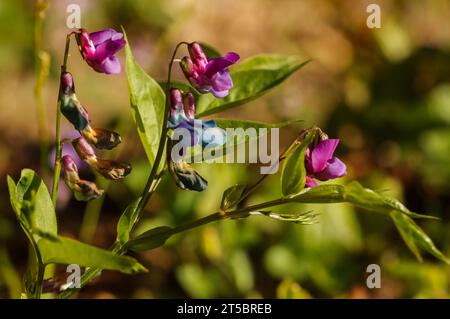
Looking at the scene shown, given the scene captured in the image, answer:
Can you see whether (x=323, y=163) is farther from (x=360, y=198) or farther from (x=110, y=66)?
(x=110, y=66)

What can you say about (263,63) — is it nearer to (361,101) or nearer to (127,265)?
(127,265)

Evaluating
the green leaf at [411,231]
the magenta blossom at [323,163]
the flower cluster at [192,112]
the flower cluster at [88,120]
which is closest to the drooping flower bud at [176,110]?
the flower cluster at [192,112]

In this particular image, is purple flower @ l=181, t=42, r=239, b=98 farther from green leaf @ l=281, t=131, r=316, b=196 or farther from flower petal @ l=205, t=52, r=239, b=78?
green leaf @ l=281, t=131, r=316, b=196

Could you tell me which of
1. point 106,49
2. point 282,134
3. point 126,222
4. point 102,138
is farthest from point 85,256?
point 282,134

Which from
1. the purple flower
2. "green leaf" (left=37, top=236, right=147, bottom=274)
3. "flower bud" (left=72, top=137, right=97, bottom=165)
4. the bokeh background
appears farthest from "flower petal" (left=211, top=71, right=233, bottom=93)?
the bokeh background

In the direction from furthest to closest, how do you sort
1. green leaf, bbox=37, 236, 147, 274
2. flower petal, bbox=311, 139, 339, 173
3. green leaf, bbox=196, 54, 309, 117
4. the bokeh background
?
the bokeh background → green leaf, bbox=196, 54, 309, 117 → flower petal, bbox=311, 139, 339, 173 → green leaf, bbox=37, 236, 147, 274

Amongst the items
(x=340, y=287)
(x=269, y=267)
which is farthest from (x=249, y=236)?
(x=340, y=287)
